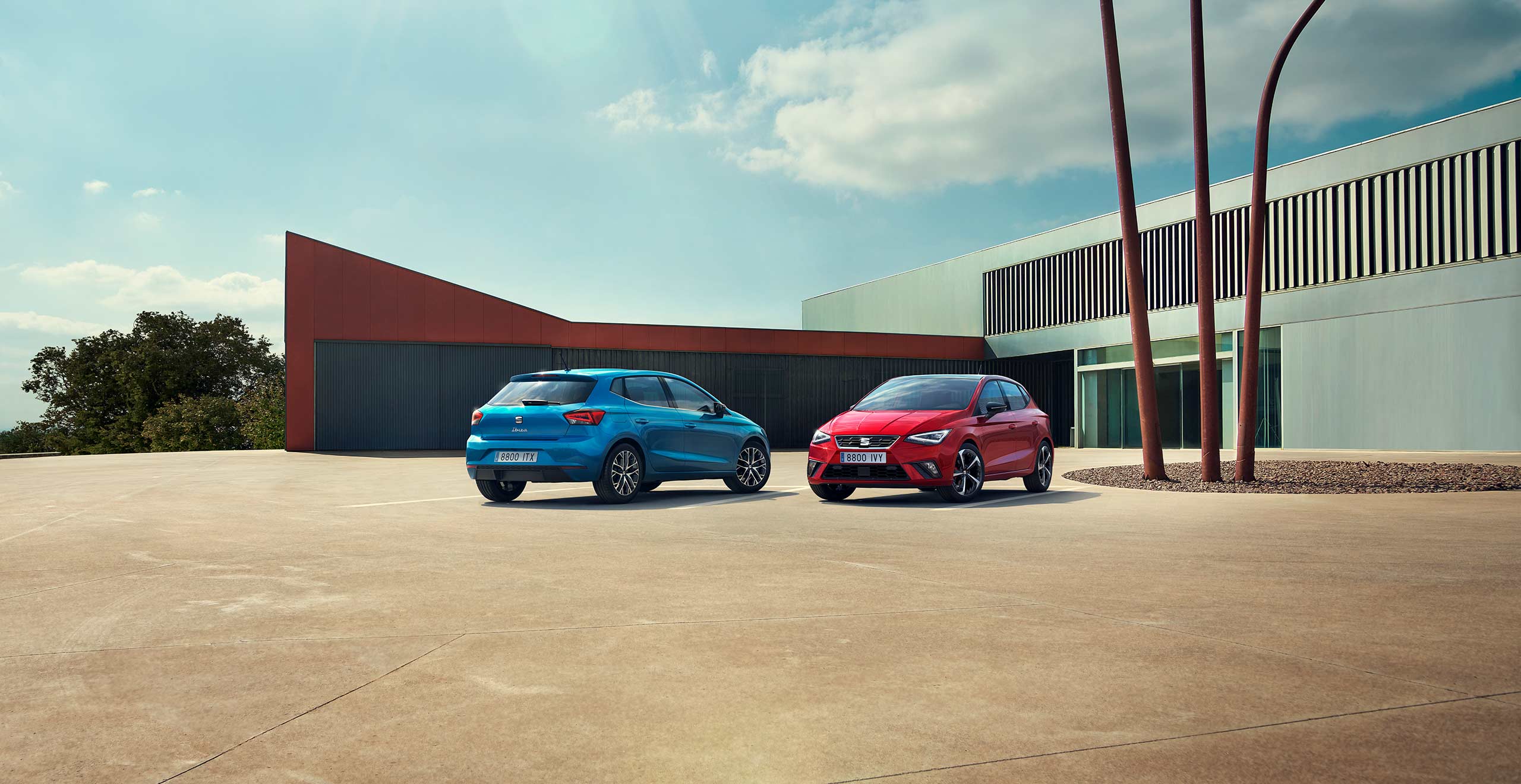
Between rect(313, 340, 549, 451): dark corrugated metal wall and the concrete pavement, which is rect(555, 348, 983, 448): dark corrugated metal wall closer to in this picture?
rect(313, 340, 549, 451): dark corrugated metal wall

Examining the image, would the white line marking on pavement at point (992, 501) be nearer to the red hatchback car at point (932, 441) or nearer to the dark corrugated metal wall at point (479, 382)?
the red hatchback car at point (932, 441)

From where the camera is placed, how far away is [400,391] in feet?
100

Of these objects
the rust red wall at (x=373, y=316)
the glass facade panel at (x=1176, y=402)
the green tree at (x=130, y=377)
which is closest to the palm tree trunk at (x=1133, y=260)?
the glass facade panel at (x=1176, y=402)

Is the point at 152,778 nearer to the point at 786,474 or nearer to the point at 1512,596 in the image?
the point at 1512,596

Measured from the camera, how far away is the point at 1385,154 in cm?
2731

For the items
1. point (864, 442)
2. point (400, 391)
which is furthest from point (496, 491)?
point (400, 391)

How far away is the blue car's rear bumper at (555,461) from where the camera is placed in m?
11.8

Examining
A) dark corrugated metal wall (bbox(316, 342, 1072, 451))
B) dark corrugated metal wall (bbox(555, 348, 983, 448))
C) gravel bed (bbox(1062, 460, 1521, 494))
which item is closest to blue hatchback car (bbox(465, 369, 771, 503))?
gravel bed (bbox(1062, 460, 1521, 494))

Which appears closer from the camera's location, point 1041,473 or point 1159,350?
point 1041,473

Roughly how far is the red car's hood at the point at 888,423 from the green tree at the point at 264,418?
3594 cm

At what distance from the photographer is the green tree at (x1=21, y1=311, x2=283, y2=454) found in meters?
63.2

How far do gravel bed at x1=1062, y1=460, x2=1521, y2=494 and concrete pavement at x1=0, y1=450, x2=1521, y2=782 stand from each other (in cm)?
512

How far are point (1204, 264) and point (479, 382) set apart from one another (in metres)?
21.9

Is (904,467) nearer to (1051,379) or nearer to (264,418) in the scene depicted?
(1051,379)
